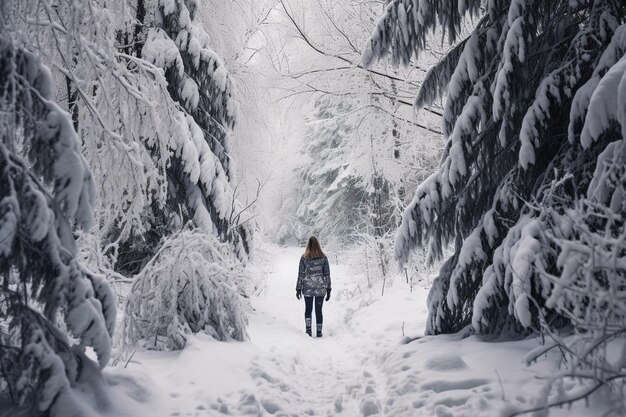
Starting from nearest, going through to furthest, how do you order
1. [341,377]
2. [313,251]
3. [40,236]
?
1. [40,236]
2. [341,377]
3. [313,251]

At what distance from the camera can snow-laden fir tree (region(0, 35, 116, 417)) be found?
2.35m

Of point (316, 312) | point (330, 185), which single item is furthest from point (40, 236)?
point (330, 185)

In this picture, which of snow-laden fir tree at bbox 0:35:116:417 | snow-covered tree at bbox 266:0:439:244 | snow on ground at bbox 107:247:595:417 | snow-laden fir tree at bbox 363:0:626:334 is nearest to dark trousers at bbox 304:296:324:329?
snow on ground at bbox 107:247:595:417

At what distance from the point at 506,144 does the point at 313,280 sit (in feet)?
16.7

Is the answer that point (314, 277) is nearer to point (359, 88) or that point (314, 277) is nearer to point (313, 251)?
point (313, 251)

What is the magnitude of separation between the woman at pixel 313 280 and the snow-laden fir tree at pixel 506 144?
141 inches

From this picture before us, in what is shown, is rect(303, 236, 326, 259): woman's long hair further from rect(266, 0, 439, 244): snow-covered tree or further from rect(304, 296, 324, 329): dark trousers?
rect(266, 0, 439, 244): snow-covered tree

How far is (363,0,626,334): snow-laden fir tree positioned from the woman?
3588mm

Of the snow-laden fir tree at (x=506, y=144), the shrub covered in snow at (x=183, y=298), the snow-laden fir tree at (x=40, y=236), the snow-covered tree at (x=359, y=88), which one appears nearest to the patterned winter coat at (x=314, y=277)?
the shrub covered in snow at (x=183, y=298)

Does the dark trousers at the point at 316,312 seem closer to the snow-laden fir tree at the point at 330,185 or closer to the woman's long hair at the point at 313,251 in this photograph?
the woman's long hair at the point at 313,251

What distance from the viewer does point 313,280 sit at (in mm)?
8617

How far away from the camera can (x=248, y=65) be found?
10547 mm

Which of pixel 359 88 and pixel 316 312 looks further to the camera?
pixel 359 88

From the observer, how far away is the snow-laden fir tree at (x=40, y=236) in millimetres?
2350
